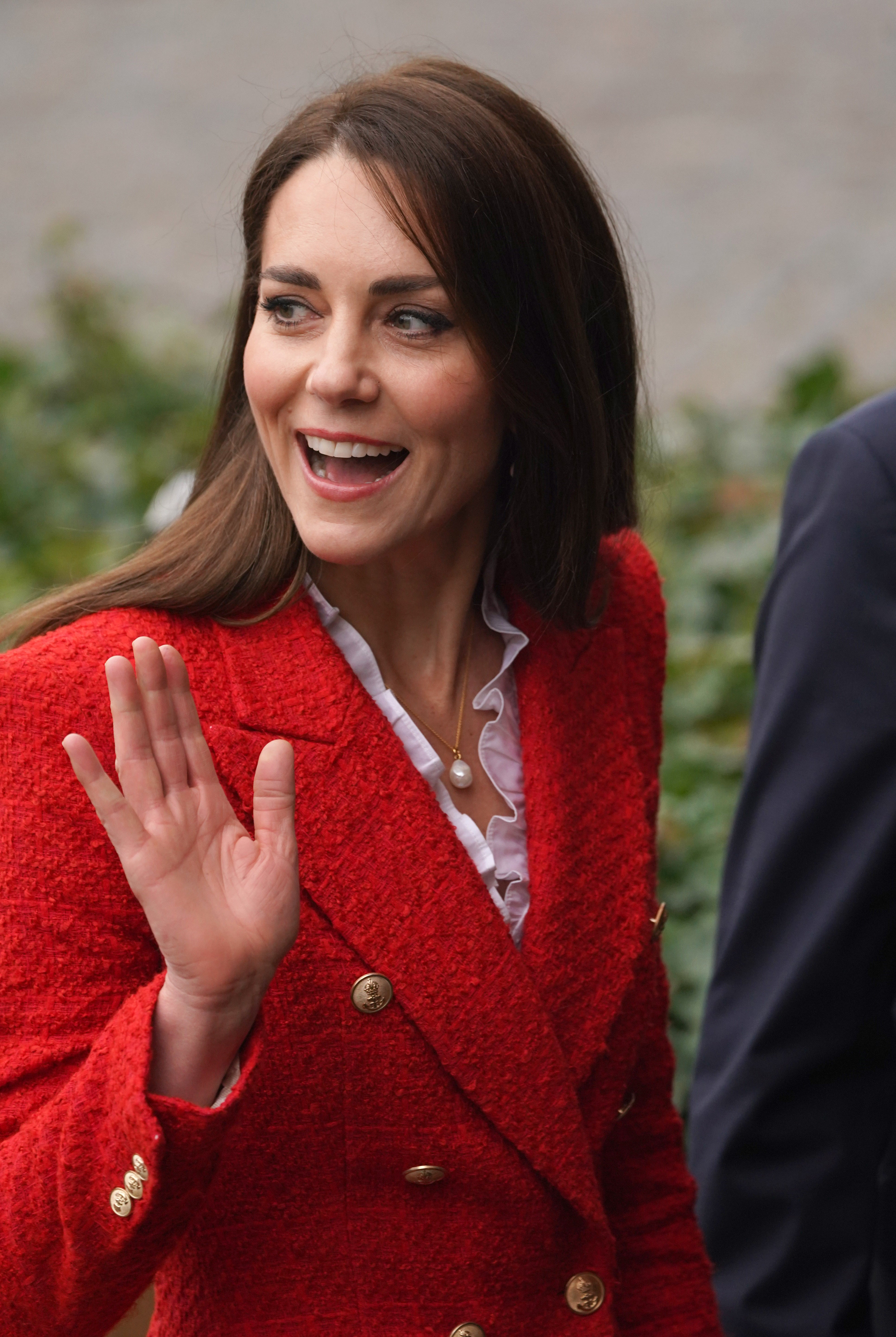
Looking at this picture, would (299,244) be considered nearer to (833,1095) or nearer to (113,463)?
(833,1095)

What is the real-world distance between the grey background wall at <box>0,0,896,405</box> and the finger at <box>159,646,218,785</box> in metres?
6.03

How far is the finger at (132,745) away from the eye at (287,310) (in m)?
0.48

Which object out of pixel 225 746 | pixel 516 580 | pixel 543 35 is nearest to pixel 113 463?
pixel 516 580

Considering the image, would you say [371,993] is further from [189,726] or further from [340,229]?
[340,229]

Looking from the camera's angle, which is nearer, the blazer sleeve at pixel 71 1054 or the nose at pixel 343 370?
the blazer sleeve at pixel 71 1054

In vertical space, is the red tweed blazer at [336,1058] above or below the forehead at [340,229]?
below

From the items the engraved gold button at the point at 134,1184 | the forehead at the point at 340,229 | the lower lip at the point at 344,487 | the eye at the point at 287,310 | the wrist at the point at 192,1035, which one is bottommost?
the engraved gold button at the point at 134,1184

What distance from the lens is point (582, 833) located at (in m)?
1.79

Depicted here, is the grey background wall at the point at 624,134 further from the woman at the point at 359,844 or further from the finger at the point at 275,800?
the finger at the point at 275,800

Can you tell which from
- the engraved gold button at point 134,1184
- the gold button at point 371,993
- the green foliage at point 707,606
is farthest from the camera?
the green foliage at point 707,606

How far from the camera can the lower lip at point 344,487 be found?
158cm

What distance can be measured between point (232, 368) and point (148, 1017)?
0.86m

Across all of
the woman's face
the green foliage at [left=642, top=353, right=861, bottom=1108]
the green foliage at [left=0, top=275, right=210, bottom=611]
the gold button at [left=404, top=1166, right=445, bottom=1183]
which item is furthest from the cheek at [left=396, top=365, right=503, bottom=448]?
the green foliage at [left=0, top=275, right=210, bottom=611]

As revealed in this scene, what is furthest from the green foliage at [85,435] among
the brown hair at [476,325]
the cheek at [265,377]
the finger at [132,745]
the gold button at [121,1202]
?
the gold button at [121,1202]
